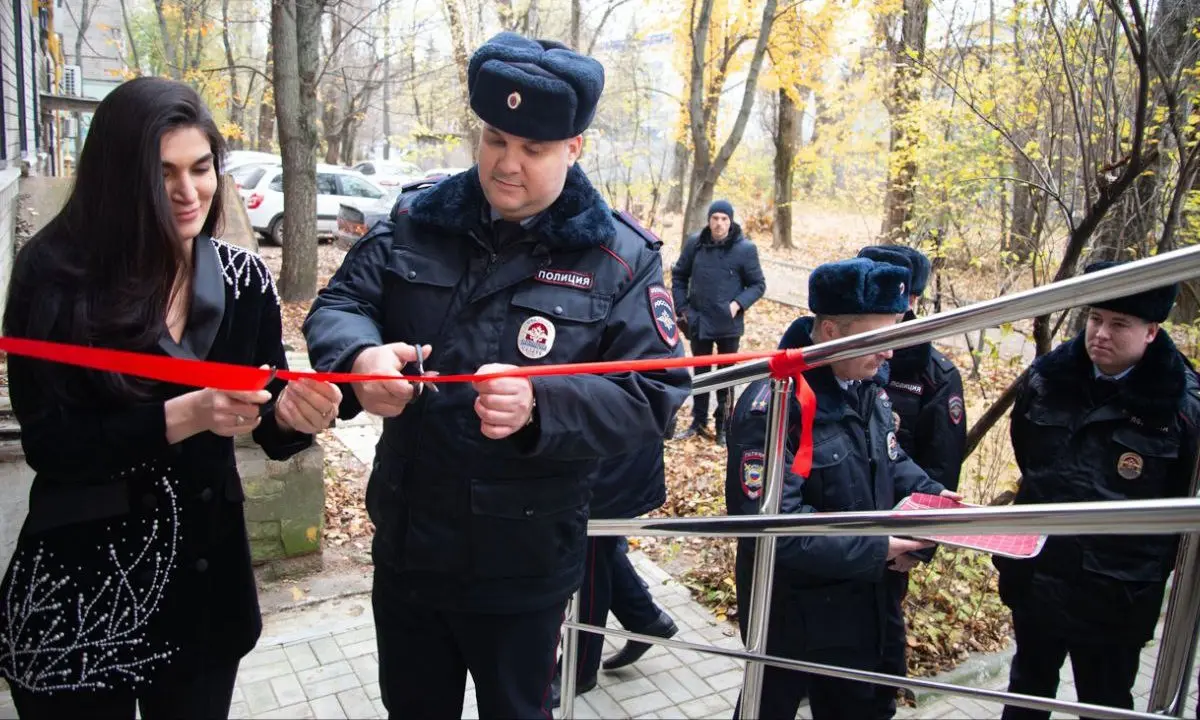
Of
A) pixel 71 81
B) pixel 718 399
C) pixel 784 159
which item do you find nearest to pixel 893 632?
pixel 718 399

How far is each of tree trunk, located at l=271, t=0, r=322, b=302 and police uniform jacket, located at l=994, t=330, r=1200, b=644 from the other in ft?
31.3

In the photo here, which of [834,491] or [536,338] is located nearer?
[536,338]

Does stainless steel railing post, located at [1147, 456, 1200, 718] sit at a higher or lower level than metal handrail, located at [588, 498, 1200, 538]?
lower

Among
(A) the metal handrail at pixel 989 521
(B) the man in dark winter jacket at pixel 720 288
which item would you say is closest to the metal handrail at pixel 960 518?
(A) the metal handrail at pixel 989 521

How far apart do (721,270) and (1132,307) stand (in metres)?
4.75

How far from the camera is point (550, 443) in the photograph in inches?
70.5

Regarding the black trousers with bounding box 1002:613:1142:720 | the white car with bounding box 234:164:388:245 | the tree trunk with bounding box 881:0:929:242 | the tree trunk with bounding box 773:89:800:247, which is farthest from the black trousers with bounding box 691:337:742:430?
the tree trunk with bounding box 773:89:800:247

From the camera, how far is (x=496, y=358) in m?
1.97

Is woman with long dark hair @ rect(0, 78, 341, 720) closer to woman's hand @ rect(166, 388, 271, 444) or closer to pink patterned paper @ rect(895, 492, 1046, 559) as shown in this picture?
woman's hand @ rect(166, 388, 271, 444)

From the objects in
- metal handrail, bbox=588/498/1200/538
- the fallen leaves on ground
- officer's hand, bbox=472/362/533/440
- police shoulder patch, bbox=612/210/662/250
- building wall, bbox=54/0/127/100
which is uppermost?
building wall, bbox=54/0/127/100

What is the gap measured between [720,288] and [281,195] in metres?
12.3

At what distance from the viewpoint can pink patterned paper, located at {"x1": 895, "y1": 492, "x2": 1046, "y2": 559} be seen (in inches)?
94.0

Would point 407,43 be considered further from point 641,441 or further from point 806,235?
point 641,441

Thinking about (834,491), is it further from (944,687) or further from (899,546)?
(944,687)
